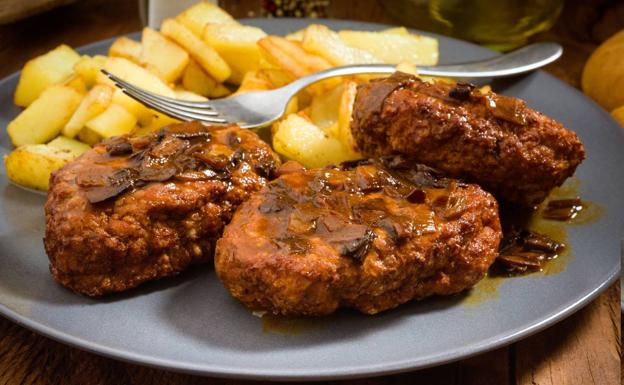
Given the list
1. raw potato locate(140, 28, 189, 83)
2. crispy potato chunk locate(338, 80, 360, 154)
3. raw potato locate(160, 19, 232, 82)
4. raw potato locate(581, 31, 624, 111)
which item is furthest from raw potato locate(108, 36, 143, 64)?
raw potato locate(581, 31, 624, 111)

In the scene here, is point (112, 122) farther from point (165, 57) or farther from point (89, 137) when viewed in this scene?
point (165, 57)

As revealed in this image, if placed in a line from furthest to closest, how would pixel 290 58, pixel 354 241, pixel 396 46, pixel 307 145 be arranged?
pixel 396 46 < pixel 290 58 < pixel 307 145 < pixel 354 241

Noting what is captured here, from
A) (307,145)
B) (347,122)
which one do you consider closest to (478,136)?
(347,122)

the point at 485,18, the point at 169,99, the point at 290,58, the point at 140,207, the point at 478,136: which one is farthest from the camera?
the point at 485,18

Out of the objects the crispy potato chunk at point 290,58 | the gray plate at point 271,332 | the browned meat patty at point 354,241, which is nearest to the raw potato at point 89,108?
the gray plate at point 271,332

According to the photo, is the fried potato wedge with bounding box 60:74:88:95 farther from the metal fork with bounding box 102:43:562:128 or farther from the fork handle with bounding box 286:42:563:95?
Result: the fork handle with bounding box 286:42:563:95

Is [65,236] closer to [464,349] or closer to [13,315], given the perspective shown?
[13,315]

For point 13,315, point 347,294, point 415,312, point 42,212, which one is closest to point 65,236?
point 13,315
